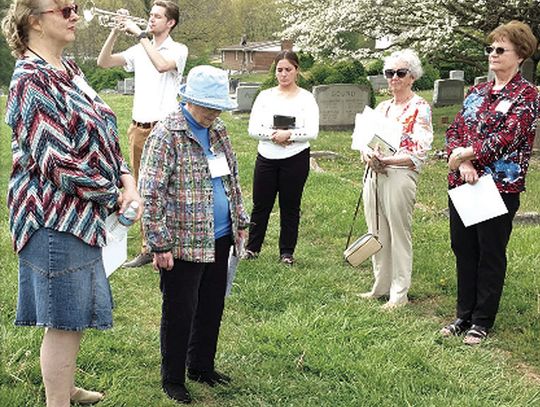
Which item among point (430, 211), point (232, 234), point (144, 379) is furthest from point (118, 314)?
point (430, 211)

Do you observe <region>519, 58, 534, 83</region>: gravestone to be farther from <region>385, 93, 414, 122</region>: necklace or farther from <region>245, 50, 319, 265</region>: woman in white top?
<region>385, 93, 414, 122</region>: necklace

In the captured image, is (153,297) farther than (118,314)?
Yes

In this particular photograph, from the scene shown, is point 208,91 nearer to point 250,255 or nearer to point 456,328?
point 456,328

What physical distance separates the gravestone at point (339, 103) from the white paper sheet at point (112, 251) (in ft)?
44.7

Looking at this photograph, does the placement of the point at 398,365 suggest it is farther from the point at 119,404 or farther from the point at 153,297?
the point at 153,297

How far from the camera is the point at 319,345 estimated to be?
445 centimetres

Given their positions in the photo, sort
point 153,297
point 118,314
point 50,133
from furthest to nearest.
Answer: point 153,297, point 118,314, point 50,133

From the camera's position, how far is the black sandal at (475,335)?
473 centimetres

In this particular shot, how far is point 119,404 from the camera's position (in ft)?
12.0

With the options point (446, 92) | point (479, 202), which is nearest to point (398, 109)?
point (479, 202)

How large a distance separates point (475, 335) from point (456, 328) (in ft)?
0.54

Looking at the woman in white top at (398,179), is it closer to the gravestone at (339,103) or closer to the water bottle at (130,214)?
the water bottle at (130,214)

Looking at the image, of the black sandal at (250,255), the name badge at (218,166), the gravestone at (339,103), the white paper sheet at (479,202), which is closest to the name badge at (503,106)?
the white paper sheet at (479,202)

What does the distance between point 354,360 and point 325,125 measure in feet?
42.2
